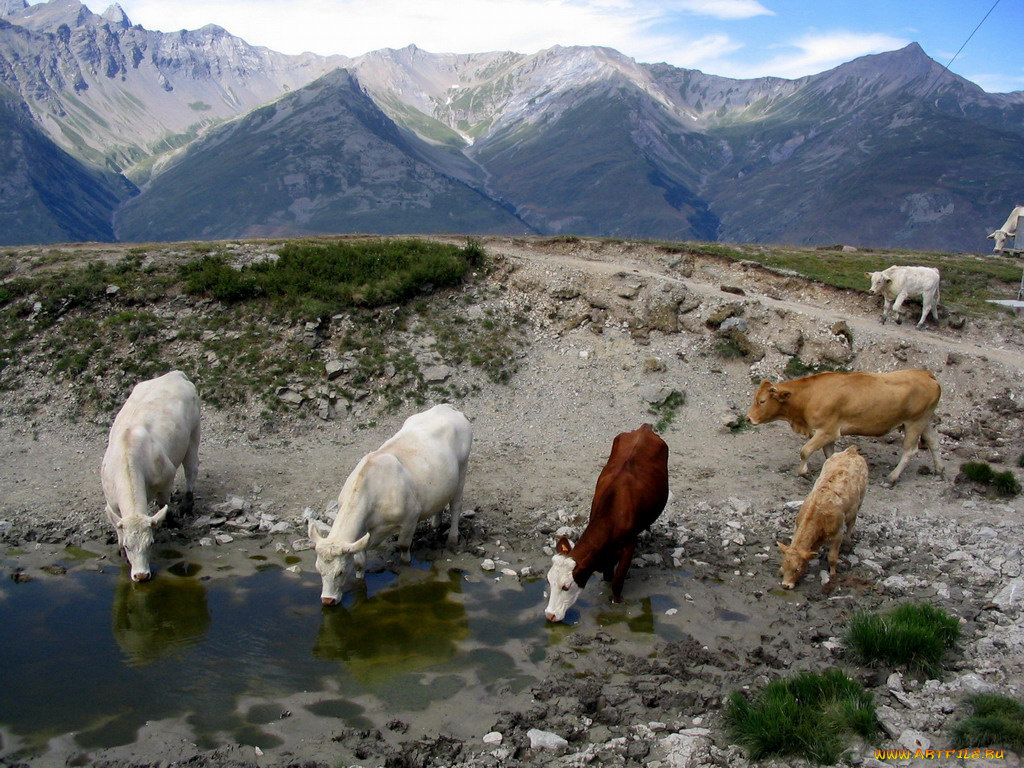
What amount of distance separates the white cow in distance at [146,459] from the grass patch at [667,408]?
10836 mm

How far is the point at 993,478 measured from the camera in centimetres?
1395

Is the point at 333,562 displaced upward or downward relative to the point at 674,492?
downward

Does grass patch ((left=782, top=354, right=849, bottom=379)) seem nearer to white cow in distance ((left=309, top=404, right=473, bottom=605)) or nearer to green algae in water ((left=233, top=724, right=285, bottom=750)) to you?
white cow in distance ((left=309, top=404, right=473, bottom=605))

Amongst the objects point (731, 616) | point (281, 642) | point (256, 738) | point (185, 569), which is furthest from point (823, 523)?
point (185, 569)

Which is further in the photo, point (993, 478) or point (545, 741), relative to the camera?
point (993, 478)

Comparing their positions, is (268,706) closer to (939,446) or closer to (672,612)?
(672,612)

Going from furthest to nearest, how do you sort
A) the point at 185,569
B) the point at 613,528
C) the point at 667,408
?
the point at 667,408 → the point at 185,569 → the point at 613,528

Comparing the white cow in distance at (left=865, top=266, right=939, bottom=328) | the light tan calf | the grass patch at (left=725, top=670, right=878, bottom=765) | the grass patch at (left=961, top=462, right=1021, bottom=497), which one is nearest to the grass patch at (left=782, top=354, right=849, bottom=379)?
the white cow in distance at (left=865, top=266, right=939, bottom=328)

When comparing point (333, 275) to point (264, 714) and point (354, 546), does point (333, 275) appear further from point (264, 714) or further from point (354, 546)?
point (264, 714)

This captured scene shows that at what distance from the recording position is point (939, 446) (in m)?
16.4

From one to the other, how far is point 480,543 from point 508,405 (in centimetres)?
716

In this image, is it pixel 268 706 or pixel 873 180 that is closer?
pixel 268 706

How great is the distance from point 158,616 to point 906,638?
375 inches

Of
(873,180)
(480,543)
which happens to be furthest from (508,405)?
(873,180)
